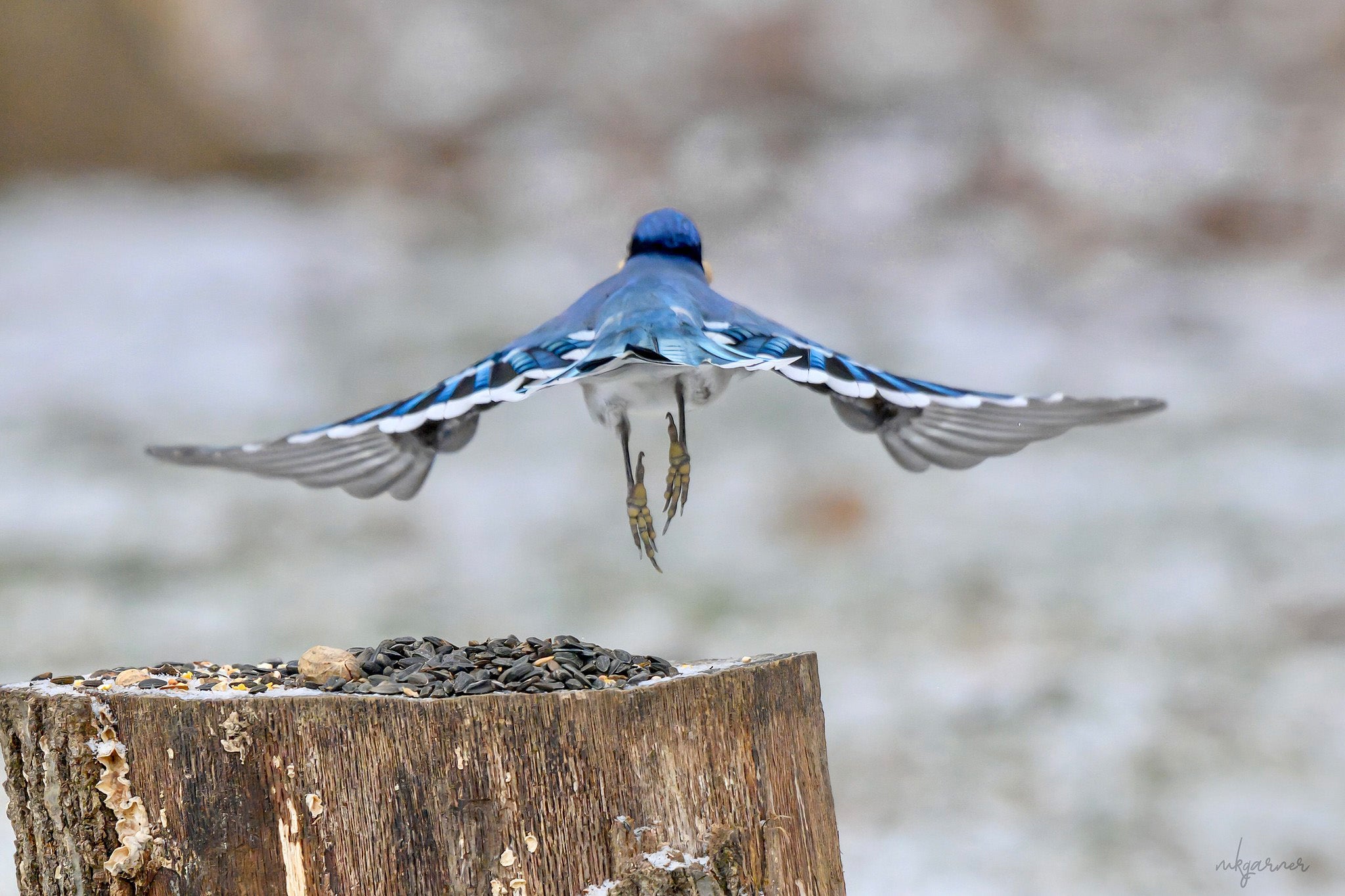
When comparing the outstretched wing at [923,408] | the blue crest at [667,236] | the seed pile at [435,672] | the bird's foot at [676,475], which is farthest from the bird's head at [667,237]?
the seed pile at [435,672]

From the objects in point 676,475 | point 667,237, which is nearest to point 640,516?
point 676,475

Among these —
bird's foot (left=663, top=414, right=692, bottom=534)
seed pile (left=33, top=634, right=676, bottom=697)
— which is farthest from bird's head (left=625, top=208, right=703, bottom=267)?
seed pile (left=33, top=634, right=676, bottom=697)

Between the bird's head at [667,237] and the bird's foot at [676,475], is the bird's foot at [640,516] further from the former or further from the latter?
the bird's head at [667,237]

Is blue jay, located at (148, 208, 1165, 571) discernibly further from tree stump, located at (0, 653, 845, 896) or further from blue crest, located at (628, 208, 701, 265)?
tree stump, located at (0, 653, 845, 896)

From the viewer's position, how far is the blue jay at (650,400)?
6.31ft

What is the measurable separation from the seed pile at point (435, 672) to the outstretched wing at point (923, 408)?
0.54m

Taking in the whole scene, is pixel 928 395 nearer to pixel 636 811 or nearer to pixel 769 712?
pixel 769 712

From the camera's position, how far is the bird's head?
253cm

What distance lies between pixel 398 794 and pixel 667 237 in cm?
135

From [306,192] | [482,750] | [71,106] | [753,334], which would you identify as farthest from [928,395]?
[71,106]

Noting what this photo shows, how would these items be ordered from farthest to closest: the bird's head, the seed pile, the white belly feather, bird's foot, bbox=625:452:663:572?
the bird's head < bird's foot, bbox=625:452:663:572 < the white belly feather < the seed pile

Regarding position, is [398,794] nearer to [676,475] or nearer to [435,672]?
[435,672]

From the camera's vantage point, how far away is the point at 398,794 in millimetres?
1586

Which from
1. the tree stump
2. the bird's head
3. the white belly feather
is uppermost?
the bird's head
